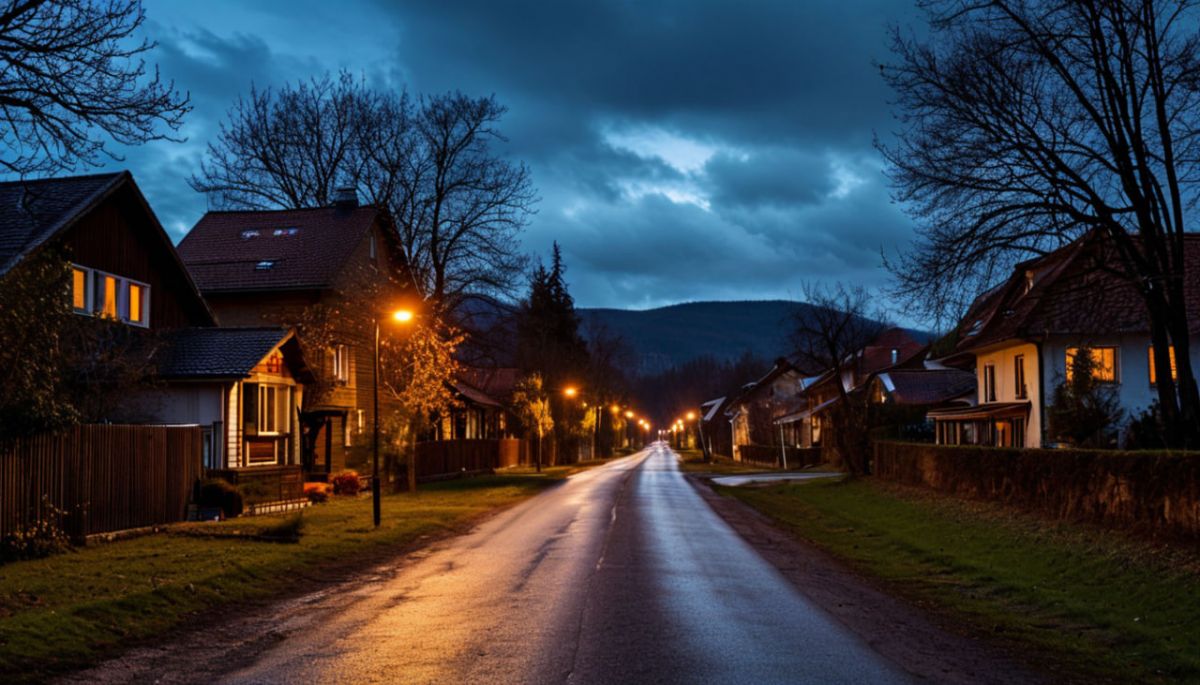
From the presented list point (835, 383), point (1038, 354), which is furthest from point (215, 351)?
point (835, 383)

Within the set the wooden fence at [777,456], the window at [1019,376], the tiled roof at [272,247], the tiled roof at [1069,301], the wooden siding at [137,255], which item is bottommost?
the wooden fence at [777,456]

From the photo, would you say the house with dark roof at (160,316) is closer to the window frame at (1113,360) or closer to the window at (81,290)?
the window at (81,290)

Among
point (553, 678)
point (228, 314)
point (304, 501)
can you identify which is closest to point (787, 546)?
point (553, 678)

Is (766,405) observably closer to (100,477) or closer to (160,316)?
(160,316)

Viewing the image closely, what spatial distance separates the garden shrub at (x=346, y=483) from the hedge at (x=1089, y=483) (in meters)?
17.8

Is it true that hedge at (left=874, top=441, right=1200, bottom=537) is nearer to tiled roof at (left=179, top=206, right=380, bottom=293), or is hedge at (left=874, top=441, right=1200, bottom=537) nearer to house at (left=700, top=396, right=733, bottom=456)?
tiled roof at (left=179, top=206, right=380, bottom=293)

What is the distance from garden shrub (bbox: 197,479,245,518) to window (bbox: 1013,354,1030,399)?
2728 cm

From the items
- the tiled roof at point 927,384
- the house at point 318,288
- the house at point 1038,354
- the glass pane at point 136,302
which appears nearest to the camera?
the glass pane at point 136,302

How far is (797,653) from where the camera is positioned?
932cm

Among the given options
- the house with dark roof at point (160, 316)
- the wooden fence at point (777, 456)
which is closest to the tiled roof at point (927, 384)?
the wooden fence at point (777, 456)

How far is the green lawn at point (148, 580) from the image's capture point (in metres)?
10.0

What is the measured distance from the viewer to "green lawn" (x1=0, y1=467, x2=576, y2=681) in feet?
32.9

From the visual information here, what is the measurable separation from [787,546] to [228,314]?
83.8ft

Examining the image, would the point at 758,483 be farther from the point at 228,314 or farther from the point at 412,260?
the point at 228,314
